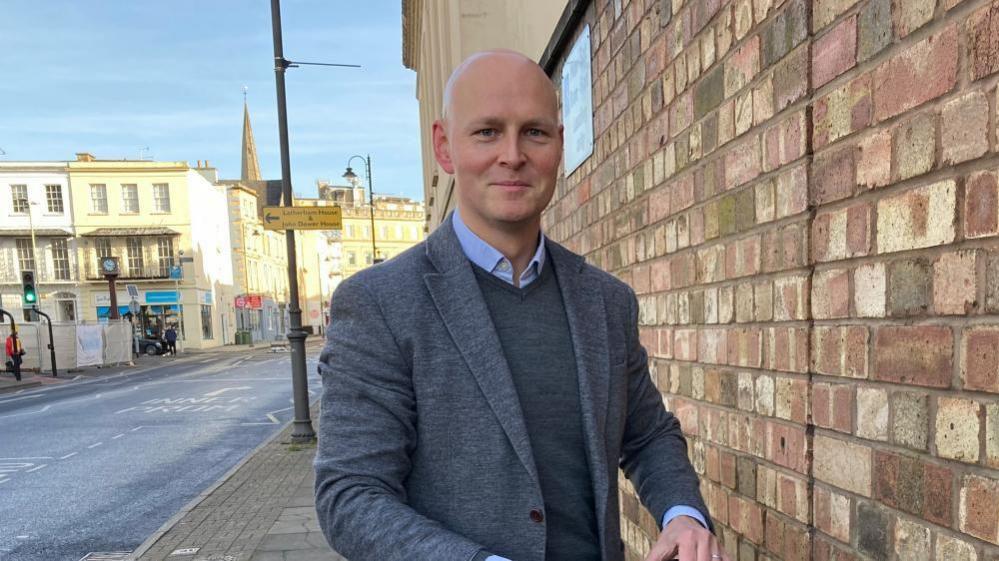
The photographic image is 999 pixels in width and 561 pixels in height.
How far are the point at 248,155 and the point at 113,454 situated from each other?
6673cm

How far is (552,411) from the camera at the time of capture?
1193mm

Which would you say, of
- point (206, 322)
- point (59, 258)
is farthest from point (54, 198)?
point (206, 322)

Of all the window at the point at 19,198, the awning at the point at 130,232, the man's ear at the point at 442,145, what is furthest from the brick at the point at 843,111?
the window at the point at 19,198

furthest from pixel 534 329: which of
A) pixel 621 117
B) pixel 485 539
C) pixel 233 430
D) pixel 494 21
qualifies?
pixel 233 430

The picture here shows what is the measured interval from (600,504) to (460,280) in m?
0.50

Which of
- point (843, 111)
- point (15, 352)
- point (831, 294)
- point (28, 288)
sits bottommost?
point (15, 352)

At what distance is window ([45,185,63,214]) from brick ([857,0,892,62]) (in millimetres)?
42693

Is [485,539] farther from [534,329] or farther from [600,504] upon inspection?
[534,329]

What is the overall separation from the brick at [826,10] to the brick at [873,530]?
1.03 m

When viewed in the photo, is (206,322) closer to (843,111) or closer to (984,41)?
(843,111)

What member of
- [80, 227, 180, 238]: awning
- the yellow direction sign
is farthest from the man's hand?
[80, 227, 180, 238]: awning

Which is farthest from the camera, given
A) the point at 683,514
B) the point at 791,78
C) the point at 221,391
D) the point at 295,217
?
the point at 221,391

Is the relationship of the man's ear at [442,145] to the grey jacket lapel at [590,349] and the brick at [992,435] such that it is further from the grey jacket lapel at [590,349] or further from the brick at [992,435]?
the brick at [992,435]

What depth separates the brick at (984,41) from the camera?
97cm
